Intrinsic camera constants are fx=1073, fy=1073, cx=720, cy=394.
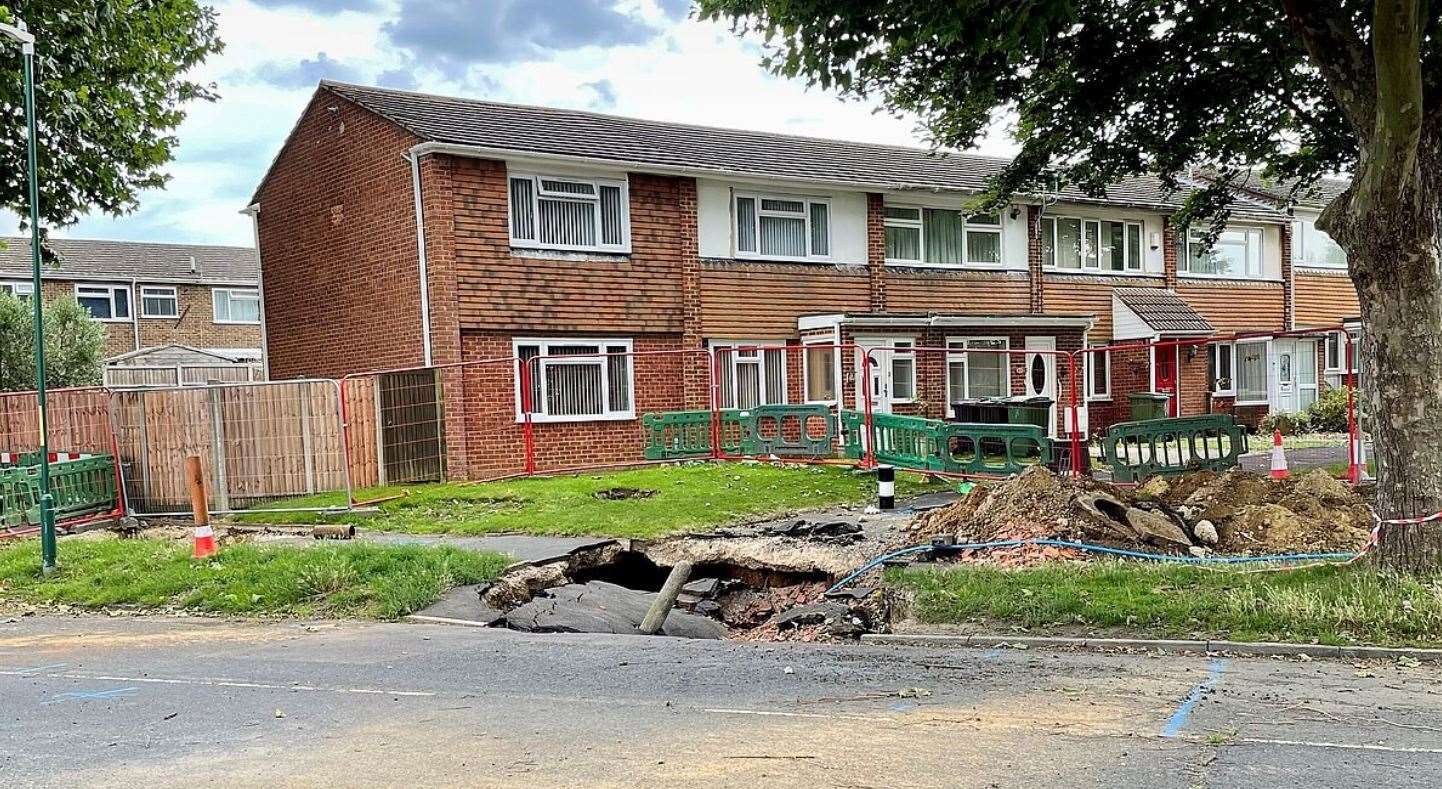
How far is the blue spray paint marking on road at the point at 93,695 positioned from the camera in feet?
21.9

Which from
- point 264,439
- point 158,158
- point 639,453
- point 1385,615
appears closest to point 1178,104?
point 1385,615

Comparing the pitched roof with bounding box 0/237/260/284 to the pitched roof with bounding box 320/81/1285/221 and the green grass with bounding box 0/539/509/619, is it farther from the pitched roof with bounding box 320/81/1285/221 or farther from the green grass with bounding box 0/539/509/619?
the green grass with bounding box 0/539/509/619

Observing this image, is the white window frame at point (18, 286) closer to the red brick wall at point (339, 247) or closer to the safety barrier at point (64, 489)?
the red brick wall at point (339, 247)

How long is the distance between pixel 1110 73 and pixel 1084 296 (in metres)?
13.9

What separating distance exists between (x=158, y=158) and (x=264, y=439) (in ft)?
25.0

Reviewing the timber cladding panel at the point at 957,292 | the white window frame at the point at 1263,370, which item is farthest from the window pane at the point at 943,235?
the white window frame at the point at 1263,370

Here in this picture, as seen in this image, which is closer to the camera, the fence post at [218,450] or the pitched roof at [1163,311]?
the fence post at [218,450]

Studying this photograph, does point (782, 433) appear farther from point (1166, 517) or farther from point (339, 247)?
point (339, 247)

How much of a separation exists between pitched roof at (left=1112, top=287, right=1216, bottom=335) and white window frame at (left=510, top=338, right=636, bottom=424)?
13.1 metres

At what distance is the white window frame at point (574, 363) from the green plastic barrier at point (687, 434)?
1.45m

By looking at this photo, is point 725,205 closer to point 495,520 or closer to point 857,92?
point 857,92

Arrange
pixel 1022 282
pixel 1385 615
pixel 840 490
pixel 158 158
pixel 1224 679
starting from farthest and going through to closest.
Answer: pixel 1022 282 < pixel 158 158 < pixel 840 490 < pixel 1385 615 < pixel 1224 679

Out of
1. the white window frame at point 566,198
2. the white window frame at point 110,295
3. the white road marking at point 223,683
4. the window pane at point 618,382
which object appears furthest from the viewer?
the white window frame at point 110,295

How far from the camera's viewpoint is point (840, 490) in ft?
49.4
